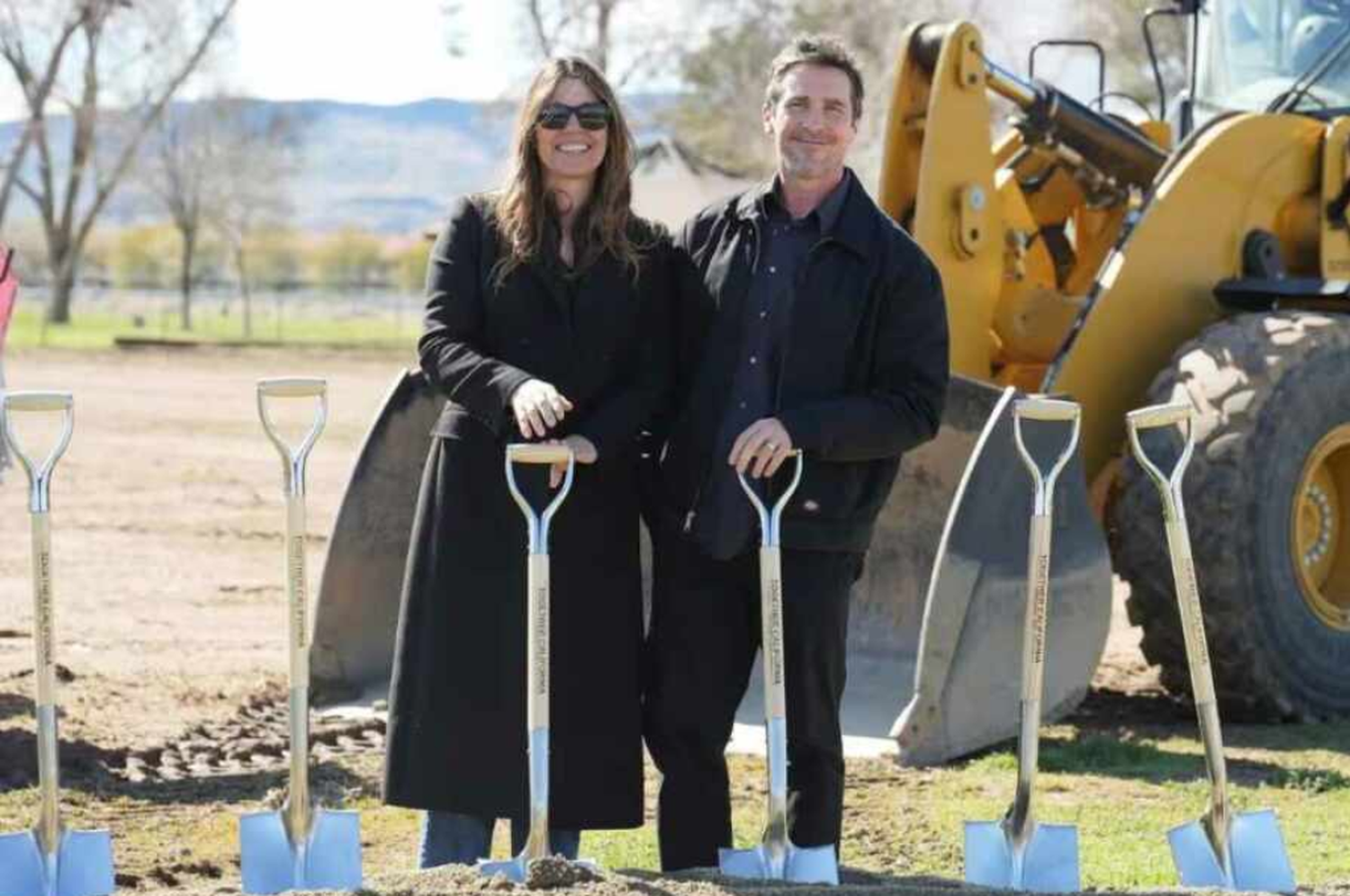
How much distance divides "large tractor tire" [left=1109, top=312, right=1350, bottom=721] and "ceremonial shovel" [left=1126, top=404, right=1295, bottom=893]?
109 inches

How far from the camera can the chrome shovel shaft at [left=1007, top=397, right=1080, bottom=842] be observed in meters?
5.31

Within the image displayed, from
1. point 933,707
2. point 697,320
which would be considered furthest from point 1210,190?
point 697,320

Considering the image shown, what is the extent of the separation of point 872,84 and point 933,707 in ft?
97.1

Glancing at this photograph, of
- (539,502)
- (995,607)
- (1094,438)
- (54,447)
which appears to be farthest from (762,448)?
(1094,438)

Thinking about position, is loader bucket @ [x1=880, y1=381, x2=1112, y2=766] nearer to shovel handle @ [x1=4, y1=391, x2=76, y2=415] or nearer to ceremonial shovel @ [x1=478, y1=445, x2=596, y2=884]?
ceremonial shovel @ [x1=478, y1=445, x2=596, y2=884]

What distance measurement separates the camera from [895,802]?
7.26m

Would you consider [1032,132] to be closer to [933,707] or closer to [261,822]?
[933,707]

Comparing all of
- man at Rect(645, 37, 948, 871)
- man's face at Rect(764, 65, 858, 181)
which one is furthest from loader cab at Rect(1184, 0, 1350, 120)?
man's face at Rect(764, 65, 858, 181)

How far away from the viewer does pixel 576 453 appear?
5242 millimetres

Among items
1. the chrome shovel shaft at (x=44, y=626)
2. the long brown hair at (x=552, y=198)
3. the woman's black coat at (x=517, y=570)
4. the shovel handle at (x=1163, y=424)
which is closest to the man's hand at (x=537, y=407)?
the woman's black coat at (x=517, y=570)

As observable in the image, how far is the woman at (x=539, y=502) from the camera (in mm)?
5344

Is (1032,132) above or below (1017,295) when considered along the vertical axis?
above

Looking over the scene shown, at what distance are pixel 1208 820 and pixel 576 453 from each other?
1553 mm

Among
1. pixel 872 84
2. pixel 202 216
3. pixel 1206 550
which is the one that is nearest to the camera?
pixel 1206 550
